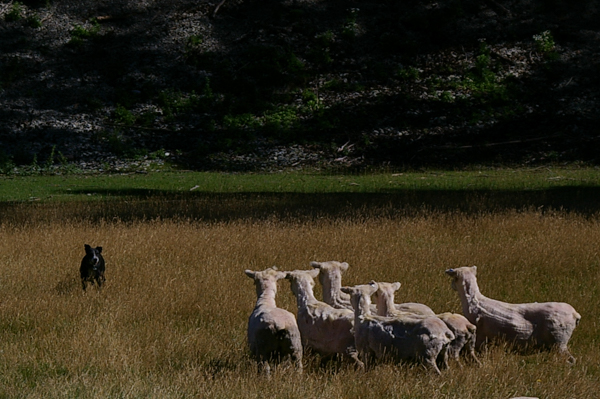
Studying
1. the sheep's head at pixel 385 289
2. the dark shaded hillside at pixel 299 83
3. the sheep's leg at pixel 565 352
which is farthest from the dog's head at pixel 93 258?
the dark shaded hillside at pixel 299 83

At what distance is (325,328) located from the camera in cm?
638

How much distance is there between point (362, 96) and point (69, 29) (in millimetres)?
15719

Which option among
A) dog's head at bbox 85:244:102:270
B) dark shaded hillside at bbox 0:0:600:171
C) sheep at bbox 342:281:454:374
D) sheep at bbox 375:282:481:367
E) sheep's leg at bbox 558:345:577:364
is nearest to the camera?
sheep at bbox 342:281:454:374

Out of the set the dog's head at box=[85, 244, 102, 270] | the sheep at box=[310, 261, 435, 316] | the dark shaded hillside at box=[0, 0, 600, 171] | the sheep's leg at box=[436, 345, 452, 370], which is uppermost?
the dark shaded hillside at box=[0, 0, 600, 171]

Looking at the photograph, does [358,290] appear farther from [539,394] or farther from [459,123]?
[459,123]

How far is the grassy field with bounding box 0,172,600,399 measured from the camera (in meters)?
5.85

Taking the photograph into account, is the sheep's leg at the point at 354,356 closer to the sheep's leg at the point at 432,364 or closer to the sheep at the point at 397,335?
the sheep at the point at 397,335

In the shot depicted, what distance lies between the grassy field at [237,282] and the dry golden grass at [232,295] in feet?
0.07

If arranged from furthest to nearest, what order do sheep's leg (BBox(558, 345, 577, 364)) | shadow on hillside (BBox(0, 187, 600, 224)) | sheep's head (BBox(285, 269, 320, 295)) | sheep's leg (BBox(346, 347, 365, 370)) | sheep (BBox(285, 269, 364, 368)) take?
shadow on hillside (BBox(0, 187, 600, 224)) → sheep's head (BBox(285, 269, 320, 295)) → sheep's leg (BBox(558, 345, 577, 364)) → sheep (BBox(285, 269, 364, 368)) → sheep's leg (BBox(346, 347, 365, 370))

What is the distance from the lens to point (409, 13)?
3909 centimetres

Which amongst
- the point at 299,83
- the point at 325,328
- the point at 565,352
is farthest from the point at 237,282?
the point at 299,83

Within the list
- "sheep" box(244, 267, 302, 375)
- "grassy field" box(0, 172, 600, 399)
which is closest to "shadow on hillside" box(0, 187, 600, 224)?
"grassy field" box(0, 172, 600, 399)

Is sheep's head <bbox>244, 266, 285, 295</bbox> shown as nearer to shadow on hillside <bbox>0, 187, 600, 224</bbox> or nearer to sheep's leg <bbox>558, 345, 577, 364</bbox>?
sheep's leg <bbox>558, 345, 577, 364</bbox>

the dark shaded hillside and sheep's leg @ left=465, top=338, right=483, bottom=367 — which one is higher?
the dark shaded hillside
